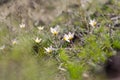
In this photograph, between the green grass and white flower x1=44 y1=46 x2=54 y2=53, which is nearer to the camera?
the green grass

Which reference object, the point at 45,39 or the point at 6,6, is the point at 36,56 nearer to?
the point at 45,39

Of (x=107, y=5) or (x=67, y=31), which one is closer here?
(x=67, y=31)

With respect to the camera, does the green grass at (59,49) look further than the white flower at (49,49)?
No

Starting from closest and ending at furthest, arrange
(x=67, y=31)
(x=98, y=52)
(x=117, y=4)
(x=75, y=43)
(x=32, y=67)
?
(x=32, y=67) → (x=98, y=52) → (x=75, y=43) → (x=67, y=31) → (x=117, y=4)

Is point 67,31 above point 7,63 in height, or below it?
above

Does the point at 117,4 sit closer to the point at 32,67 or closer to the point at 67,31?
the point at 67,31

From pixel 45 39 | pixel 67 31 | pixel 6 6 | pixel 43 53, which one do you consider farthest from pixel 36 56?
pixel 6 6

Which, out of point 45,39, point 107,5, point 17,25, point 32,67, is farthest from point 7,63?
→ point 107,5

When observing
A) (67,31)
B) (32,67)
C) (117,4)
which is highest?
(117,4)

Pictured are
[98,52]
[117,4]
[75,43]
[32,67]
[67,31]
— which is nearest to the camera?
[32,67]
